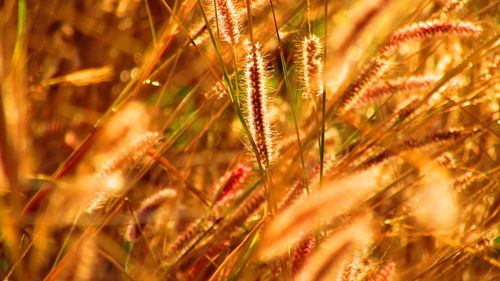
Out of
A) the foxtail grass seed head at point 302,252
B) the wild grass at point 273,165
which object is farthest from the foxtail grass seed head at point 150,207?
the foxtail grass seed head at point 302,252

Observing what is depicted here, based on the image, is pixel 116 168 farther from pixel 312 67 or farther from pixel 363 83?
pixel 363 83

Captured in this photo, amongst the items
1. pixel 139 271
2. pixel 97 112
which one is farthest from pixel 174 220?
pixel 97 112

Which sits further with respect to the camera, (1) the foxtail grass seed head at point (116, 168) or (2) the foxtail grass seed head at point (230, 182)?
(2) the foxtail grass seed head at point (230, 182)

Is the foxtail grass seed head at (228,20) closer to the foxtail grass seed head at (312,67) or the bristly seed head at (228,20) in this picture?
the bristly seed head at (228,20)

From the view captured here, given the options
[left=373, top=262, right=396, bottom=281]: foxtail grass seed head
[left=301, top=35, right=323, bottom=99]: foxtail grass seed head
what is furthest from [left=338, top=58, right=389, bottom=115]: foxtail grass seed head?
[left=373, top=262, right=396, bottom=281]: foxtail grass seed head

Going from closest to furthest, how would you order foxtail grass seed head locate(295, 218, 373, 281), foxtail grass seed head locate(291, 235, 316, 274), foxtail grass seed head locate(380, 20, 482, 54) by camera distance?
foxtail grass seed head locate(295, 218, 373, 281)
foxtail grass seed head locate(291, 235, 316, 274)
foxtail grass seed head locate(380, 20, 482, 54)

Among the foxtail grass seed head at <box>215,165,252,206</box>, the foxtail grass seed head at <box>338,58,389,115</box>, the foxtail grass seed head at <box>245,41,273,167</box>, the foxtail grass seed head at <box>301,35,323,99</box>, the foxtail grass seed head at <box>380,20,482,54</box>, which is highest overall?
the foxtail grass seed head at <box>380,20,482,54</box>

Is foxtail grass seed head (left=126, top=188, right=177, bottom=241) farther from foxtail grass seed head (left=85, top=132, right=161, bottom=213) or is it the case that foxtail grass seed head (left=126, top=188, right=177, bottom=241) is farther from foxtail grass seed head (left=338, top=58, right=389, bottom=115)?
foxtail grass seed head (left=338, top=58, right=389, bottom=115)
